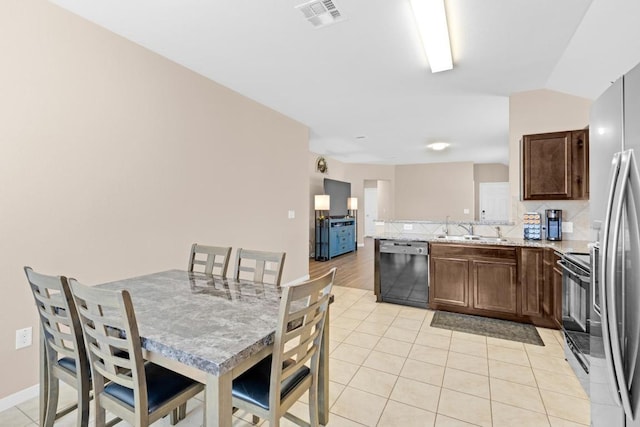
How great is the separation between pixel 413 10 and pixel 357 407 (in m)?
2.73

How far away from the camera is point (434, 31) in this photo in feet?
7.63

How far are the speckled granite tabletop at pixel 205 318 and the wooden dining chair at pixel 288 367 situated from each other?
0.10 metres

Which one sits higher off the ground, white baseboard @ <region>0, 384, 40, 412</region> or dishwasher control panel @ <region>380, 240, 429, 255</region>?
dishwasher control panel @ <region>380, 240, 429, 255</region>

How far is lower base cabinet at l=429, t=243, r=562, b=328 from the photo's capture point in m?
3.09

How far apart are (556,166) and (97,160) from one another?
4377 mm

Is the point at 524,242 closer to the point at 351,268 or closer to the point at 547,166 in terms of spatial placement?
the point at 547,166

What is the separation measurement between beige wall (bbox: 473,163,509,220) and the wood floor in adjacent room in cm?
372

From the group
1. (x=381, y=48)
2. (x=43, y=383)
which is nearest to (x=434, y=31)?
(x=381, y=48)

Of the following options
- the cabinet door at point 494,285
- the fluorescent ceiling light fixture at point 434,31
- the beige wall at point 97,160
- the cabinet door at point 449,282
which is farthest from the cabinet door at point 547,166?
the beige wall at point 97,160

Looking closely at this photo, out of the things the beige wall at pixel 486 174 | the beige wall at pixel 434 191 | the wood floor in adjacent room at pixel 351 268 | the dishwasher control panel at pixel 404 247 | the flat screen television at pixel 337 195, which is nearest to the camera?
the dishwasher control panel at pixel 404 247

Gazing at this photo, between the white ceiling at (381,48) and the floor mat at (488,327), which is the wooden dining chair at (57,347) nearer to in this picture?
the white ceiling at (381,48)

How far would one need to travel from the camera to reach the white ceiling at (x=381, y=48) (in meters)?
2.14

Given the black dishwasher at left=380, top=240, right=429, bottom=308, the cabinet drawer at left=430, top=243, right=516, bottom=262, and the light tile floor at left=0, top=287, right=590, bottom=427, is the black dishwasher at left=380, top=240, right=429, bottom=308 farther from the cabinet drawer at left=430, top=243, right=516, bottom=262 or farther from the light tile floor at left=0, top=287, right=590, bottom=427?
the light tile floor at left=0, top=287, right=590, bottom=427

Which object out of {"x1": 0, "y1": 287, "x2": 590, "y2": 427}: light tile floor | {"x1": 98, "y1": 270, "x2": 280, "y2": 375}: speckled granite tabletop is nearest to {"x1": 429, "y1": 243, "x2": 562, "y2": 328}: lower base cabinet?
{"x1": 0, "y1": 287, "x2": 590, "y2": 427}: light tile floor
